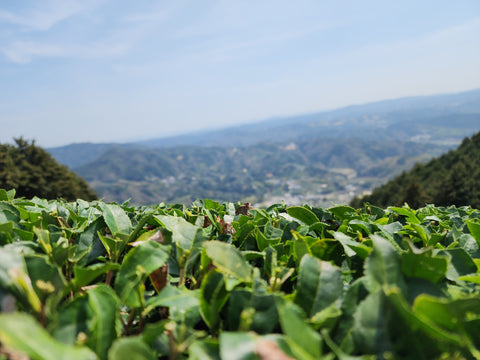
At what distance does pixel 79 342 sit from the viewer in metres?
0.96

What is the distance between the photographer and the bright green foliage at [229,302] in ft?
3.16

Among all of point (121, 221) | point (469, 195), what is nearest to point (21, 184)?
point (121, 221)

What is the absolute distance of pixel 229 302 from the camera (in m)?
1.28

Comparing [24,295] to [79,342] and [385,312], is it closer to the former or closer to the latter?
[79,342]

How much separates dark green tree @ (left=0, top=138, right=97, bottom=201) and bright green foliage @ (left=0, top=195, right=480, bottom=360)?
3698cm

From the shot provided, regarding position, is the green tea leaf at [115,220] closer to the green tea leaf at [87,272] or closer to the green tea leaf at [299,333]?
the green tea leaf at [87,272]

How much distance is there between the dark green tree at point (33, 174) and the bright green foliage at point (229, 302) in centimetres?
3698

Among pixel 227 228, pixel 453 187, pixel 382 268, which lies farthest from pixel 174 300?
pixel 453 187

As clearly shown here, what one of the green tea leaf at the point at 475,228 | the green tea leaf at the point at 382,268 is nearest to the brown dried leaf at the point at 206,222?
the green tea leaf at the point at 382,268

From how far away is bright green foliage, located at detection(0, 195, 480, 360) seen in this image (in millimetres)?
963

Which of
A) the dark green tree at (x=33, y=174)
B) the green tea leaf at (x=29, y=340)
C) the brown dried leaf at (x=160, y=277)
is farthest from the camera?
the dark green tree at (x=33, y=174)

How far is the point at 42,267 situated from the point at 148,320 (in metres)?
0.51

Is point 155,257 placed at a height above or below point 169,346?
above

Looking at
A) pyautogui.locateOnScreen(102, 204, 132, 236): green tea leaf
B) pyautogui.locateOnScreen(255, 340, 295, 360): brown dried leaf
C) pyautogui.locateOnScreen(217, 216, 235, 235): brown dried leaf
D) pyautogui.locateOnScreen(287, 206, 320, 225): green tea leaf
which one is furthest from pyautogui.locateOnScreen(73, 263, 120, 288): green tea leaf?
pyautogui.locateOnScreen(287, 206, 320, 225): green tea leaf
